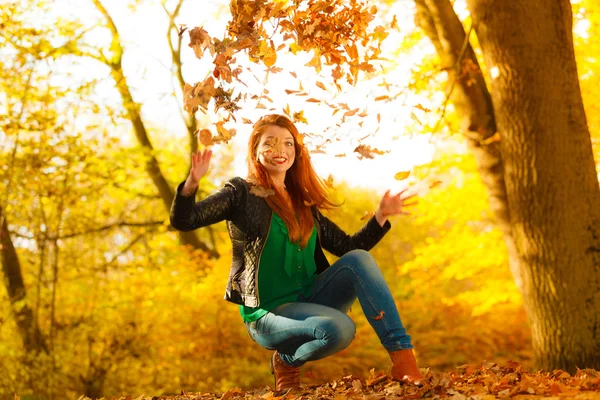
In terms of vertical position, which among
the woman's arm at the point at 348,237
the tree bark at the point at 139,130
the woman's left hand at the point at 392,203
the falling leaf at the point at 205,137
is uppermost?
the tree bark at the point at 139,130

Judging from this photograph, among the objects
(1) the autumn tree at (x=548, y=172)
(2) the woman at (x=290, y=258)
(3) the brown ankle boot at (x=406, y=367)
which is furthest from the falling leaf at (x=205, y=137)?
(1) the autumn tree at (x=548, y=172)

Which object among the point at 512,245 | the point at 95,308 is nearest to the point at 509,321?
the point at 512,245

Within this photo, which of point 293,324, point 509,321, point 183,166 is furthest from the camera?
point 183,166

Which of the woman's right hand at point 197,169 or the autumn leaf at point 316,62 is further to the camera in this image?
the autumn leaf at point 316,62

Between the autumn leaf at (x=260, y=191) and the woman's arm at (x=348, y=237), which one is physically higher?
the autumn leaf at (x=260, y=191)

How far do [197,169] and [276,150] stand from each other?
584 millimetres

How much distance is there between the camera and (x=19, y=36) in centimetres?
712

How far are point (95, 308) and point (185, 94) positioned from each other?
4581 mm

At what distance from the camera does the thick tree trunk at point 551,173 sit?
14.6 feet

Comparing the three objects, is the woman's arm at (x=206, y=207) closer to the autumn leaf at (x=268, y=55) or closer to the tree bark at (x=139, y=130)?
the autumn leaf at (x=268, y=55)

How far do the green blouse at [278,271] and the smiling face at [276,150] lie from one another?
0.27 m

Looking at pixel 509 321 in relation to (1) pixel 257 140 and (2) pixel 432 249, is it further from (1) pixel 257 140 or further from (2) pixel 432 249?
(1) pixel 257 140

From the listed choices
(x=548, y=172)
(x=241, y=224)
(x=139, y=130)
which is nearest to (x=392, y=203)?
(x=241, y=224)

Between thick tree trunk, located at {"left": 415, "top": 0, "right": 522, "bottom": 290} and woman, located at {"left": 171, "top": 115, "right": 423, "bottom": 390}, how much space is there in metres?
2.12
